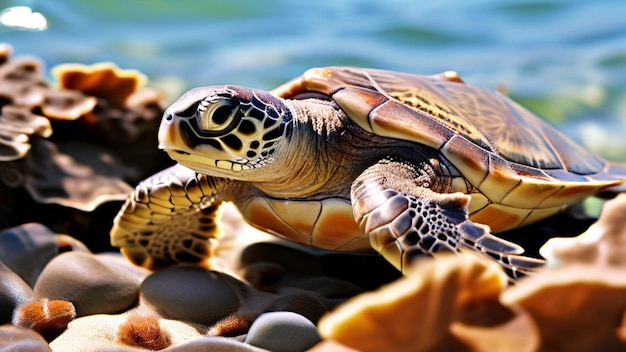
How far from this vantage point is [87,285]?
156 cm

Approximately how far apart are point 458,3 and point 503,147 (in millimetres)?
8535

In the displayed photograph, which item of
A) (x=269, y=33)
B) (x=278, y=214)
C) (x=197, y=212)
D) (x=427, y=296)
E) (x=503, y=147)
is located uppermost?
(x=427, y=296)

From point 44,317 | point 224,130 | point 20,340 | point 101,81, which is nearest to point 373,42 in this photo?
point 101,81

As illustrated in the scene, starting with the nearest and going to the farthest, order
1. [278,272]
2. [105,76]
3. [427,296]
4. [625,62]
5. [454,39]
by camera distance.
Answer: [427,296] → [278,272] → [105,76] → [625,62] → [454,39]

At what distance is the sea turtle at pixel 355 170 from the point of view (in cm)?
135

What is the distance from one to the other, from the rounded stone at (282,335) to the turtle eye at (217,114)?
494mm

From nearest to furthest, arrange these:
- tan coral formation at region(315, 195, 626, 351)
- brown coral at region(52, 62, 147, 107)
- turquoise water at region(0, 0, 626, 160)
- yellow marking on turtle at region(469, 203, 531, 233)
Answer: tan coral formation at region(315, 195, 626, 351) → yellow marking on turtle at region(469, 203, 531, 233) → brown coral at region(52, 62, 147, 107) → turquoise water at region(0, 0, 626, 160)

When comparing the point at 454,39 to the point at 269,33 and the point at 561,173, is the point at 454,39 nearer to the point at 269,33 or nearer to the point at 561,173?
the point at 269,33

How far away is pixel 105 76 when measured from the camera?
2727mm

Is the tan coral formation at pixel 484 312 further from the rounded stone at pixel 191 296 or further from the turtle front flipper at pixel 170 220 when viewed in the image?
the turtle front flipper at pixel 170 220

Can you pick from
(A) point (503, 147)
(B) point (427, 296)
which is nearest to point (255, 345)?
(B) point (427, 296)

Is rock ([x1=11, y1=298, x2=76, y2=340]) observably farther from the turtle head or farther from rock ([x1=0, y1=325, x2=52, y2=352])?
the turtle head

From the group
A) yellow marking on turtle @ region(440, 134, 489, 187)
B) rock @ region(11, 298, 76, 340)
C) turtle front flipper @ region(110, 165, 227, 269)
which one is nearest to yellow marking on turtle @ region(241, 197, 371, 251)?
turtle front flipper @ region(110, 165, 227, 269)

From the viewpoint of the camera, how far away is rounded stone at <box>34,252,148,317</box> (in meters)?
1.54
